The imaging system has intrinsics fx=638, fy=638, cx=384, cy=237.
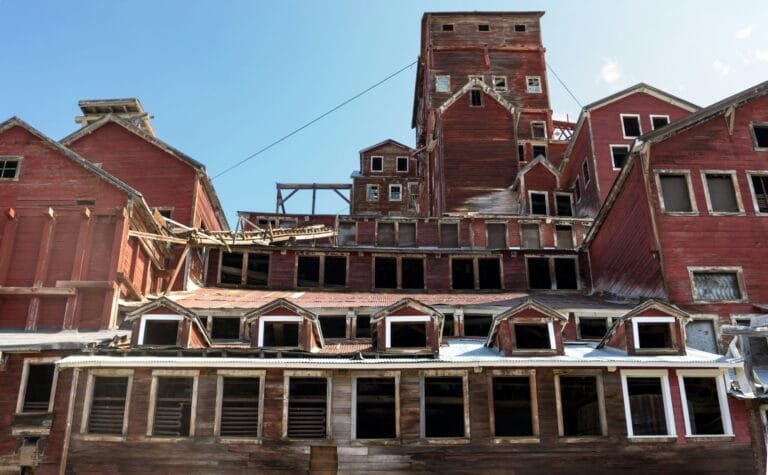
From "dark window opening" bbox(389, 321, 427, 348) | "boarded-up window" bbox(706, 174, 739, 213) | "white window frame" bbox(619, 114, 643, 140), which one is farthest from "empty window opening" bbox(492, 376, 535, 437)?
"white window frame" bbox(619, 114, 643, 140)

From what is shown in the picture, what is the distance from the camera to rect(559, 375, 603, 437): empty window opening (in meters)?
21.5

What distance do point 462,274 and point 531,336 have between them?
11.7 meters

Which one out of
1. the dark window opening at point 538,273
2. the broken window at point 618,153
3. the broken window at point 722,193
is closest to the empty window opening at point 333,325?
the dark window opening at point 538,273

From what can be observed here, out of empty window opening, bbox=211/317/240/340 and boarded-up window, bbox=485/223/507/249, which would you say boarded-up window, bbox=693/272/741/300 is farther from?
empty window opening, bbox=211/317/240/340

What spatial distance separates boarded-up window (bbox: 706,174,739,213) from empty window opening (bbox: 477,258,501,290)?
447 inches

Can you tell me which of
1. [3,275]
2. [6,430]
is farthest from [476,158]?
[6,430]

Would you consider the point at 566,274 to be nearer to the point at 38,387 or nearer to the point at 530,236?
the point at 530,236

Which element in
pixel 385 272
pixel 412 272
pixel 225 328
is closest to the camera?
pixel 225 328

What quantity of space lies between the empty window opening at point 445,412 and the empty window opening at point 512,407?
1153 millimetres

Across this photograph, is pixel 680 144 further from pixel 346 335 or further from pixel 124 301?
pixel 124 301

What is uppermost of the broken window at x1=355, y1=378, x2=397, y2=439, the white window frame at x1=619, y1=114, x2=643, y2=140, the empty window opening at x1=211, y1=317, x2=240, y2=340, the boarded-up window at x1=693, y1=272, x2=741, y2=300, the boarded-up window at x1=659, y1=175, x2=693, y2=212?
the white window frame at x1=619, y1=114, x2=643, y2=140

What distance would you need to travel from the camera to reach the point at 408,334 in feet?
75.7

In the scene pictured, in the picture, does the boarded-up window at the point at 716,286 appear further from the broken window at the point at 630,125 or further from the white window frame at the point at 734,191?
the broken window at the point at 630,125

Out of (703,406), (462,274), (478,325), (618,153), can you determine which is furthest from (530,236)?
(703,406)
